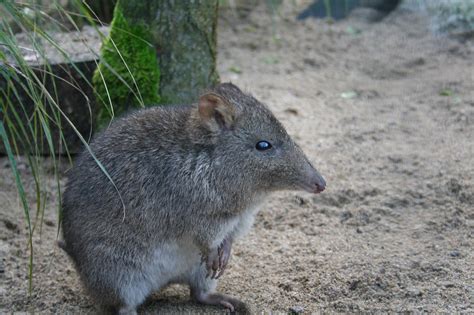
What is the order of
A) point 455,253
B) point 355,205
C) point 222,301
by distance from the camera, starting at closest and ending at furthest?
1. point 222,301
2. point 455,253
3. point 355,205

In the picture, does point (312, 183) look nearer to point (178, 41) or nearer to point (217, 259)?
point (217, 259)

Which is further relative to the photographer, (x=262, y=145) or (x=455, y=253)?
(x=455, y=253)

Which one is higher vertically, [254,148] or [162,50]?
[162,50]

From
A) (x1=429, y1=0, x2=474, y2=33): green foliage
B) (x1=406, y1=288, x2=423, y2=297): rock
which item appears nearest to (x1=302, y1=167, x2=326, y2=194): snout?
(x1=406, y1=288, x2=423, y2=297): rock

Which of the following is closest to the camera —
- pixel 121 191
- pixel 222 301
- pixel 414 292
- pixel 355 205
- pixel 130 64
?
pixel 121 191

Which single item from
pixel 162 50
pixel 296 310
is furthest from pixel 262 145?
pixel 162 50

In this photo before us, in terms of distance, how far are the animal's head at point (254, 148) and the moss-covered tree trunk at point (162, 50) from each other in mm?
1354

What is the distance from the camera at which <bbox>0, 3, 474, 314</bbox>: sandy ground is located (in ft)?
15.5

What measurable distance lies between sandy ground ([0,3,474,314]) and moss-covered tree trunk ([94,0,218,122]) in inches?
47.1

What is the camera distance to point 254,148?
176 inches

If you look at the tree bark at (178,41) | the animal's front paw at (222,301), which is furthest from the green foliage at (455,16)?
the animal's front paw at (222,301)

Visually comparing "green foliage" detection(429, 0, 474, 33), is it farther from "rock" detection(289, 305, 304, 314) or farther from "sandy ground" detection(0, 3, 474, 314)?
"rock" detection(289, 305, 304, 314)

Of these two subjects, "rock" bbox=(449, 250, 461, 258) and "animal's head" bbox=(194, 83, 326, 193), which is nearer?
"animal's head" bbox=(194, 83, 326, 193)

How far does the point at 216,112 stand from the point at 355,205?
74.5 inches
